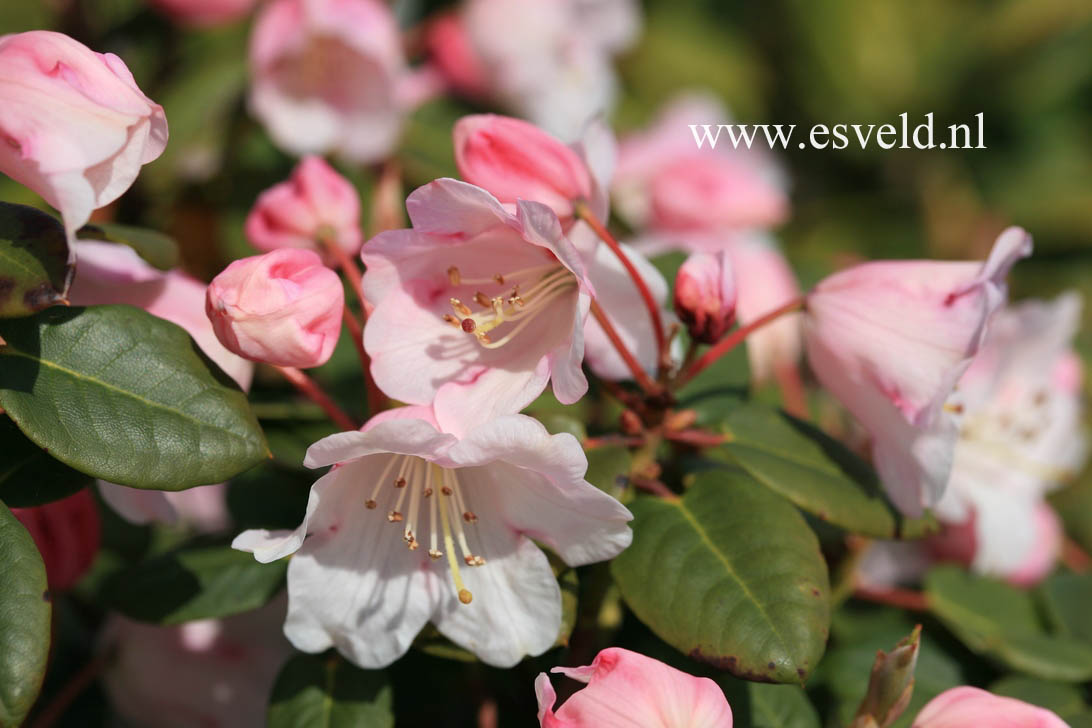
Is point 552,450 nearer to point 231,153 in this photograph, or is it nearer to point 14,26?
point 231,153

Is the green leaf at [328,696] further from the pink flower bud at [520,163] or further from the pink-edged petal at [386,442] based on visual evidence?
the pink flower bud at [520,163]

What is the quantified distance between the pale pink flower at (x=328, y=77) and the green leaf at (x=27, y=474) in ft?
2.52

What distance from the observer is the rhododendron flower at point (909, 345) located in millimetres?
813

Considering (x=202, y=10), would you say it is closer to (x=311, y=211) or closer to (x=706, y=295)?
(x=311, y=211)

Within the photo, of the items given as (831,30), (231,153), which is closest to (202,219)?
(231,153)

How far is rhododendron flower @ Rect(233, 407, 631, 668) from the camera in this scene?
76cm

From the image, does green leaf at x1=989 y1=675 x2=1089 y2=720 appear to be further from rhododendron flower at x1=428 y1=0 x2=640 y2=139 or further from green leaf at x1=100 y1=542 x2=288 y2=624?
rhododendron flower at x1=428 y1=0 x2=640 y2=139

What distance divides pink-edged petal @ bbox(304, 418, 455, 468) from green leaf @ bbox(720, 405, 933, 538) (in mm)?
280

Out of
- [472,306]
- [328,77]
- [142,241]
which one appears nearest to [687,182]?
[328,77]

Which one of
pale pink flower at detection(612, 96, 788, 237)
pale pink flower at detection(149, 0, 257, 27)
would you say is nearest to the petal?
pale pink flower at detection(612, 96, 788, 237)

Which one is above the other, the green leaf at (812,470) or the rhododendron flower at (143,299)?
the rhododendron flower at (143,299)

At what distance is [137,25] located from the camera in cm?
165

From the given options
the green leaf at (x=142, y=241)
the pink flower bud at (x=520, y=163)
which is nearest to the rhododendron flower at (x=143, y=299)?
the green leaf at (x=142, y=241)

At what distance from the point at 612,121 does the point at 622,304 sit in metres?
1.24
